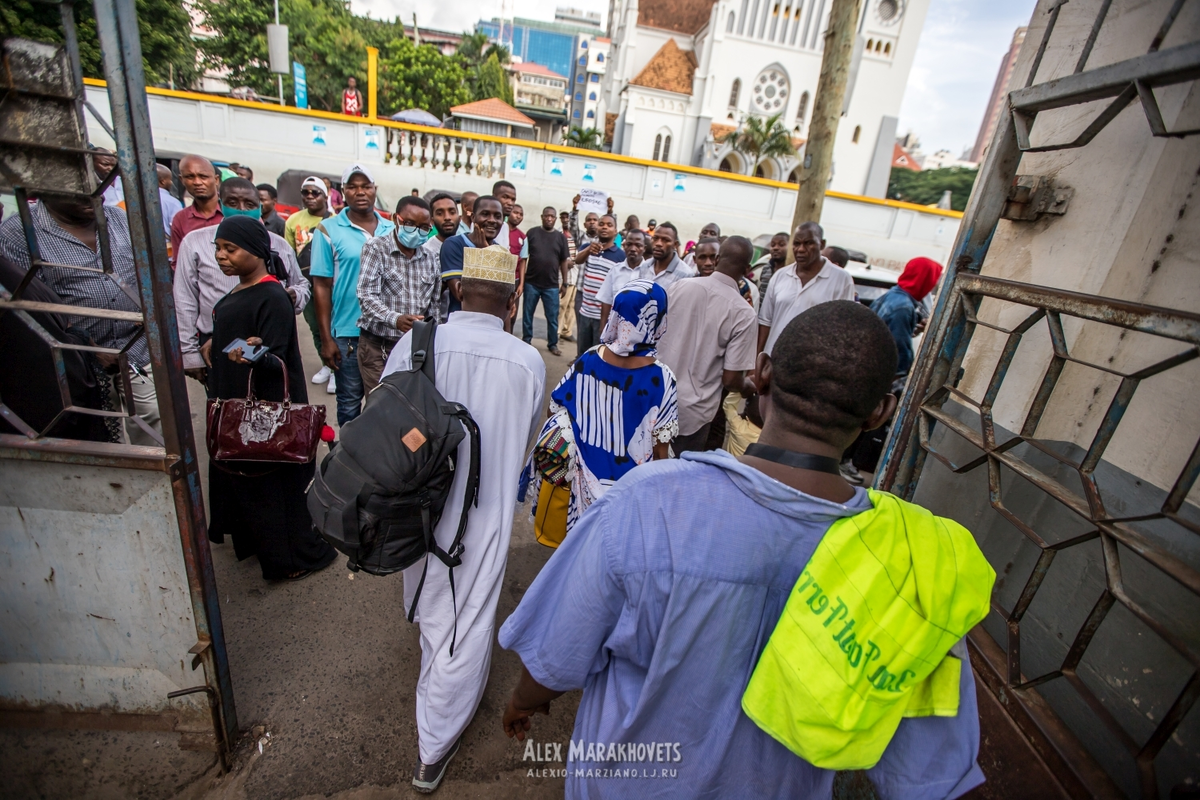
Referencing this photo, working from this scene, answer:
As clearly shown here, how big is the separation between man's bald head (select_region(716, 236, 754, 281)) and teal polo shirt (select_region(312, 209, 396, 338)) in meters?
2.28

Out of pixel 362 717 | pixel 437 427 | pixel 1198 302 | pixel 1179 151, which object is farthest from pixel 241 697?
pixel 1179 151

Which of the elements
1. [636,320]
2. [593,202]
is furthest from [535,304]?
[636,320]

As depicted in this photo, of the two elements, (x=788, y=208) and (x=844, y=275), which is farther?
(x=788, y=208)

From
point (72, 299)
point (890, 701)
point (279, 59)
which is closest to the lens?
point (890, 701)

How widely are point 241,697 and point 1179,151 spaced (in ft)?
12.1

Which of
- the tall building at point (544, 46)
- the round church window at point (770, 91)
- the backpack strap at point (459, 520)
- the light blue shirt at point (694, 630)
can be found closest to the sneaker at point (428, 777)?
the backpack strap at point (459, 520)

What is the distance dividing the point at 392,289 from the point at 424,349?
198 cm

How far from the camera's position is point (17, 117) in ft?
4.42

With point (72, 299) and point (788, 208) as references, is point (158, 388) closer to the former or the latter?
point (72, 299)

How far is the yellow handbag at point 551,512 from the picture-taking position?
8.48ft

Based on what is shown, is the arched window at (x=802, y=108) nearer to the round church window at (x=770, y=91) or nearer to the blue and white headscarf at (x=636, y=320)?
the round church window at (x=770, y=91)

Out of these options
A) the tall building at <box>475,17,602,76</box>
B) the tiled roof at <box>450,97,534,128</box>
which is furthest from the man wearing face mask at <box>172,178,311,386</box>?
the tall building at <box>475,17,602,76</box>

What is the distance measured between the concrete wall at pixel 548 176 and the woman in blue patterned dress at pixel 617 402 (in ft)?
44.7

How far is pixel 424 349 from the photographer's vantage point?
181cm
